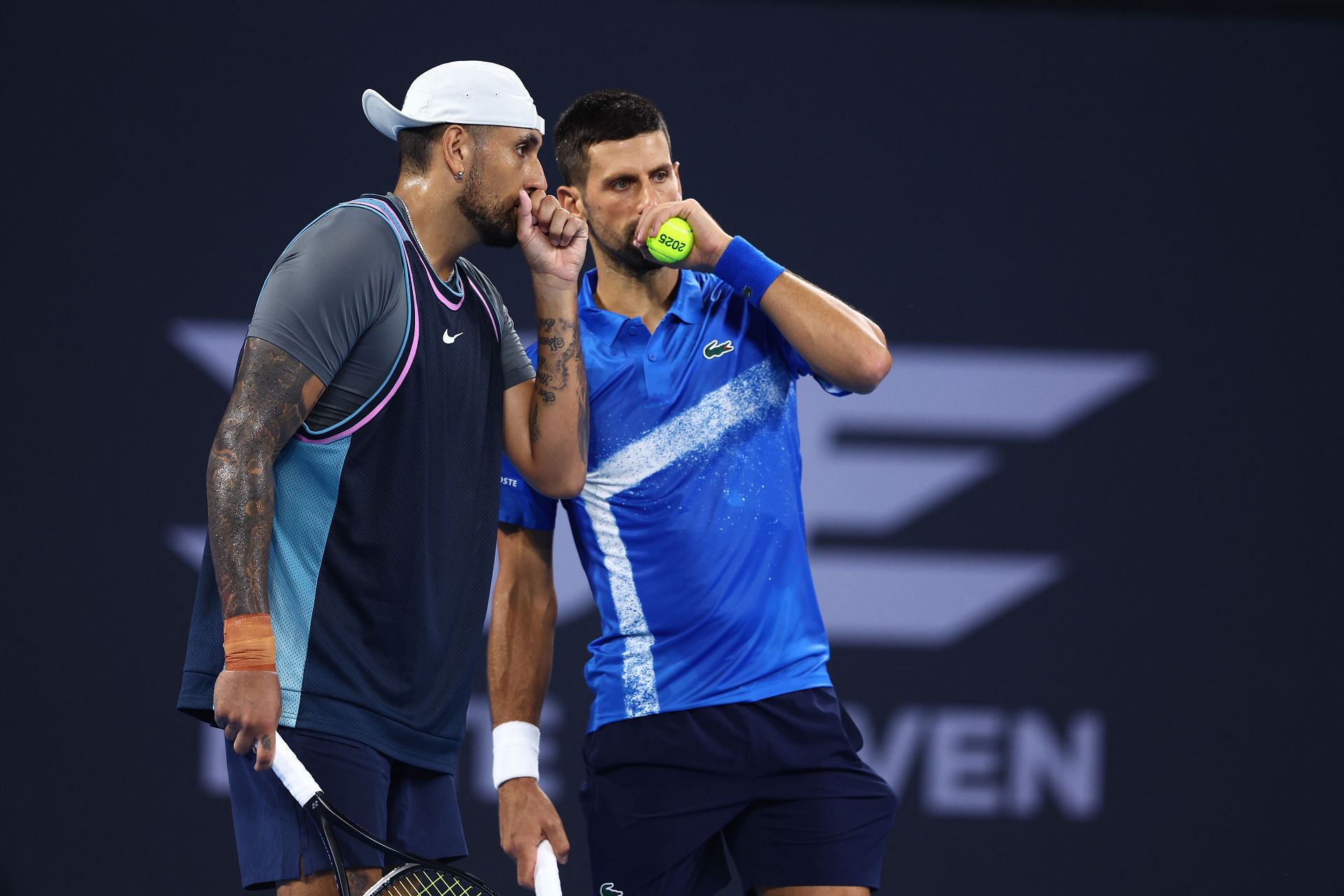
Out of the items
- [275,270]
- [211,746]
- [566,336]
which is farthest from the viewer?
A: [211,746]

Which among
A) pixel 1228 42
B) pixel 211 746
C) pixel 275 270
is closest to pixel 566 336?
pixel 275 270

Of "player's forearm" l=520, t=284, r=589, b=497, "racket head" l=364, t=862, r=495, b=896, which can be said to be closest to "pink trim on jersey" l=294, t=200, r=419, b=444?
"player's forearm" l=520, t=284, r=589, b=497

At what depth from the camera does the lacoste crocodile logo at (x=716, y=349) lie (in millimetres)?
2711

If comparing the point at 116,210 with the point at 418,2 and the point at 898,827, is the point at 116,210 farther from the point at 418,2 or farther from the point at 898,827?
the point at 898,827

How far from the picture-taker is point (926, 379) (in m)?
4.37

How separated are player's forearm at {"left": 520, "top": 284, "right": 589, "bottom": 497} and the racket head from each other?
75 centimetres

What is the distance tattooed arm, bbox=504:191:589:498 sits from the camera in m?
2.49

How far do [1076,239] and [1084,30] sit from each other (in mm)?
678

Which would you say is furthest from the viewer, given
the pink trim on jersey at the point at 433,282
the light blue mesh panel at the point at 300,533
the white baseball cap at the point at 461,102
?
the white baseball cap at the point at 461,102

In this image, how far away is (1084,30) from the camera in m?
4.41

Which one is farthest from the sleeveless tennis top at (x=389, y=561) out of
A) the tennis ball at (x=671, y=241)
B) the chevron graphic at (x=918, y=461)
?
the chevron graphic at (x=918, y=461)

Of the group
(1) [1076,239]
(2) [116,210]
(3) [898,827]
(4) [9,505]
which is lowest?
(3) [898,827]

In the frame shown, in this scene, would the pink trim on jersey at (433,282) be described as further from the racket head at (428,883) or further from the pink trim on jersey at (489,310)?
the racket head at (428,883)

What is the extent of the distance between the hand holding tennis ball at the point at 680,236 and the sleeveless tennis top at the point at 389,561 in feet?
1.57
